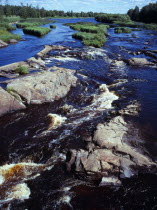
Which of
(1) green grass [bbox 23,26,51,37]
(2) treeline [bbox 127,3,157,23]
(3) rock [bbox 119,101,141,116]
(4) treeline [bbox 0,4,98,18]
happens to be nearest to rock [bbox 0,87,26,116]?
(3) rock [bbox 119,101,141,116]

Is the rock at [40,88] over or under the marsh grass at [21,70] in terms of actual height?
under

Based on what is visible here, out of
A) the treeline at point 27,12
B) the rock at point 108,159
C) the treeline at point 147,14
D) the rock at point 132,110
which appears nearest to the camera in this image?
the rock at point 108,159

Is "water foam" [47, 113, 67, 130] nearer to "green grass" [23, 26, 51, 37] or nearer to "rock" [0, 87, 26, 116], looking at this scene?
"rock" [0, 87, 26, 116]

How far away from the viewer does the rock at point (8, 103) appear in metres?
16.4

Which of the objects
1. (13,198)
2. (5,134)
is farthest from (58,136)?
(13,198)

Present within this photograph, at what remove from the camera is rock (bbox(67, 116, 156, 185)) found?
10625 millimetres

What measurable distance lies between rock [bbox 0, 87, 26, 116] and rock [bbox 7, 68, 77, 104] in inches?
28.4

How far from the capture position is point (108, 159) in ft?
36.7

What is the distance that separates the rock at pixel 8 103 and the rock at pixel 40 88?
0.72m

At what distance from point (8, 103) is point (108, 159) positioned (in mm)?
10517

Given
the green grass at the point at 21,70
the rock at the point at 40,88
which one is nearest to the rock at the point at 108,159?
the rock at the point at 40,88

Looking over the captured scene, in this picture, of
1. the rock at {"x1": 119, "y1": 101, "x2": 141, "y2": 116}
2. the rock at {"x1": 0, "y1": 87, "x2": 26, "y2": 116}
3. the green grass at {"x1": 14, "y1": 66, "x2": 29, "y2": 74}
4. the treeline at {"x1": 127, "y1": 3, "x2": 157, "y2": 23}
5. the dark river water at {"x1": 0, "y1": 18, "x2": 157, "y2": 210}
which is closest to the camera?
the dark river water at {"x1": 0, "y1": 18, "x2": 157, "y2": 210}

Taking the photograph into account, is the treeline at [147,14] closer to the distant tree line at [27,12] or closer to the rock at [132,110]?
the distant tree line at [27,12]

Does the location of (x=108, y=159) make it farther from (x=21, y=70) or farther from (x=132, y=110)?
(x=21, y=70)
